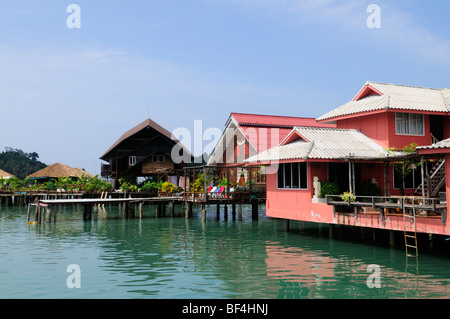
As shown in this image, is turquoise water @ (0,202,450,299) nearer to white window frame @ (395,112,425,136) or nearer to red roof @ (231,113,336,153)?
white window frame @ (395,112,425,136)

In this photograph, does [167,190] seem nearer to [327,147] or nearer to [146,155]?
[146,155]

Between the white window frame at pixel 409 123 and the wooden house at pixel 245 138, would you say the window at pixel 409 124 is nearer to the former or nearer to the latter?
the white window frame at pixel 409 123

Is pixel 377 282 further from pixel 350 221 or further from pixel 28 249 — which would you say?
pixel 28 249

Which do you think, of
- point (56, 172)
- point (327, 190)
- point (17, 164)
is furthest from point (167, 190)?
point (17, 164)

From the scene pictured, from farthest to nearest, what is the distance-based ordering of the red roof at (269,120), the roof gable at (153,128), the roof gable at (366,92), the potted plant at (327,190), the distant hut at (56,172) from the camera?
the distant hut at (56,172) < the roof gable at (153,128) < the red roof at (269,120) < the roof gable at (366,92) < the potted plant at (327,190)

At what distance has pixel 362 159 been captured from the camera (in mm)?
20078

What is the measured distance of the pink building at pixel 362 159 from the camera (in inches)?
800

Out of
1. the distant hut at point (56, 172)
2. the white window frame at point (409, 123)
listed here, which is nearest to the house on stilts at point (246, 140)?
the white window frame at point (409, 123)

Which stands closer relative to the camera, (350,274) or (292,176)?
(350,274)

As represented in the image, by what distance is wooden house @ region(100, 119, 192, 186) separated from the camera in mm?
51312

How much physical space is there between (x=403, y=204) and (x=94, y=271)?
11.6 metres

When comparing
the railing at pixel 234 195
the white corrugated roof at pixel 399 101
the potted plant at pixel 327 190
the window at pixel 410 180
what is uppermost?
the white corrugated roof at pixel 399 101

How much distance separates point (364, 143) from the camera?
2309 cm

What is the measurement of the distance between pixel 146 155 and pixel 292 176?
35092 millimetres
